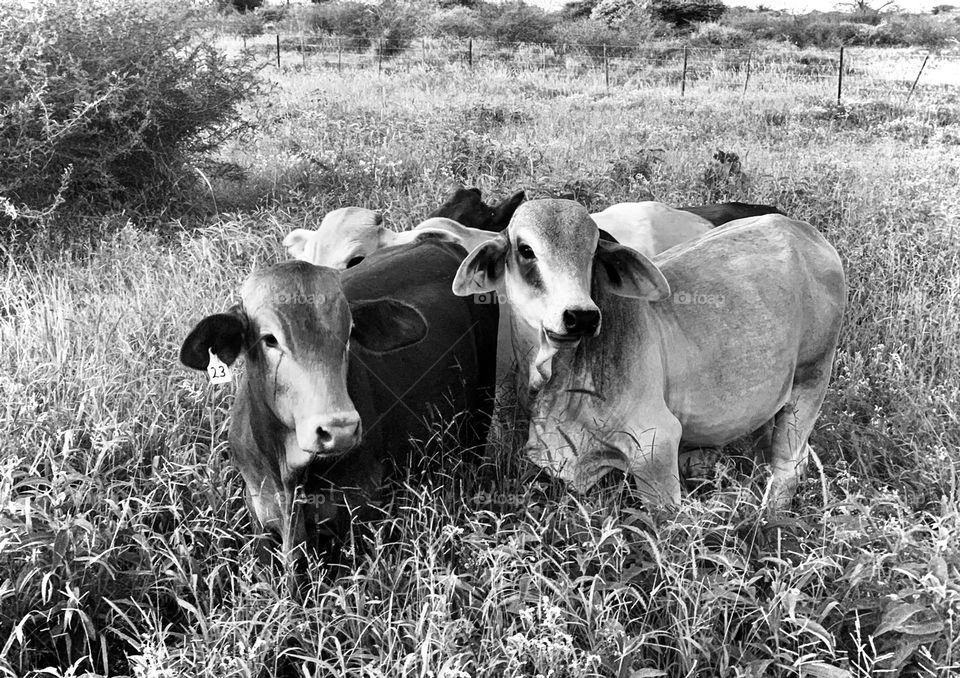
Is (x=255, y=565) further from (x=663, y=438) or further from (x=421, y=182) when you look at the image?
(x=421, y=182)

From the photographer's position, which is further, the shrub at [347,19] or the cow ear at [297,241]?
the shrub at [347,19]

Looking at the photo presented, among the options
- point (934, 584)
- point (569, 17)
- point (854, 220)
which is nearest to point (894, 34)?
point (569, 17)

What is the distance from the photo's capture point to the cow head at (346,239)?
186 inches

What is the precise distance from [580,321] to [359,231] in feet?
7.17

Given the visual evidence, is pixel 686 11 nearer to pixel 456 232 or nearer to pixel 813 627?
pixel 456 232

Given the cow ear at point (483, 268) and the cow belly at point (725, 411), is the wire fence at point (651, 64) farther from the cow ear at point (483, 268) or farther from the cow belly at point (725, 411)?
the cow ear at point (483, 268)

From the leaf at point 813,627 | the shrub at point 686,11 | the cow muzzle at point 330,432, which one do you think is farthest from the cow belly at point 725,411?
the shrub at point 686,11

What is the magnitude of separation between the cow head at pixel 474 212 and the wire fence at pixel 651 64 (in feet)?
34.6

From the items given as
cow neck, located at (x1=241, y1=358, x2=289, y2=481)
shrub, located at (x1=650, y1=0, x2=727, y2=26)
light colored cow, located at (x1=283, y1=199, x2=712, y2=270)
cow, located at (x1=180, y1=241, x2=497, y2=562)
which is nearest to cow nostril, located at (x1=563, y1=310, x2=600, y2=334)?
cow, located at (x1=180, y1=241, x2=497, y2=562)

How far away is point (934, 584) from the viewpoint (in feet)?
8.61

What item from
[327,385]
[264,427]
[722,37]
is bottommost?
[722,37]

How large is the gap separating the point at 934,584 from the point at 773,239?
5.53ft

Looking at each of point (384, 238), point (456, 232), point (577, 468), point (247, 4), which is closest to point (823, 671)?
point (577, 468)

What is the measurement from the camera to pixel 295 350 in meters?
2.67
